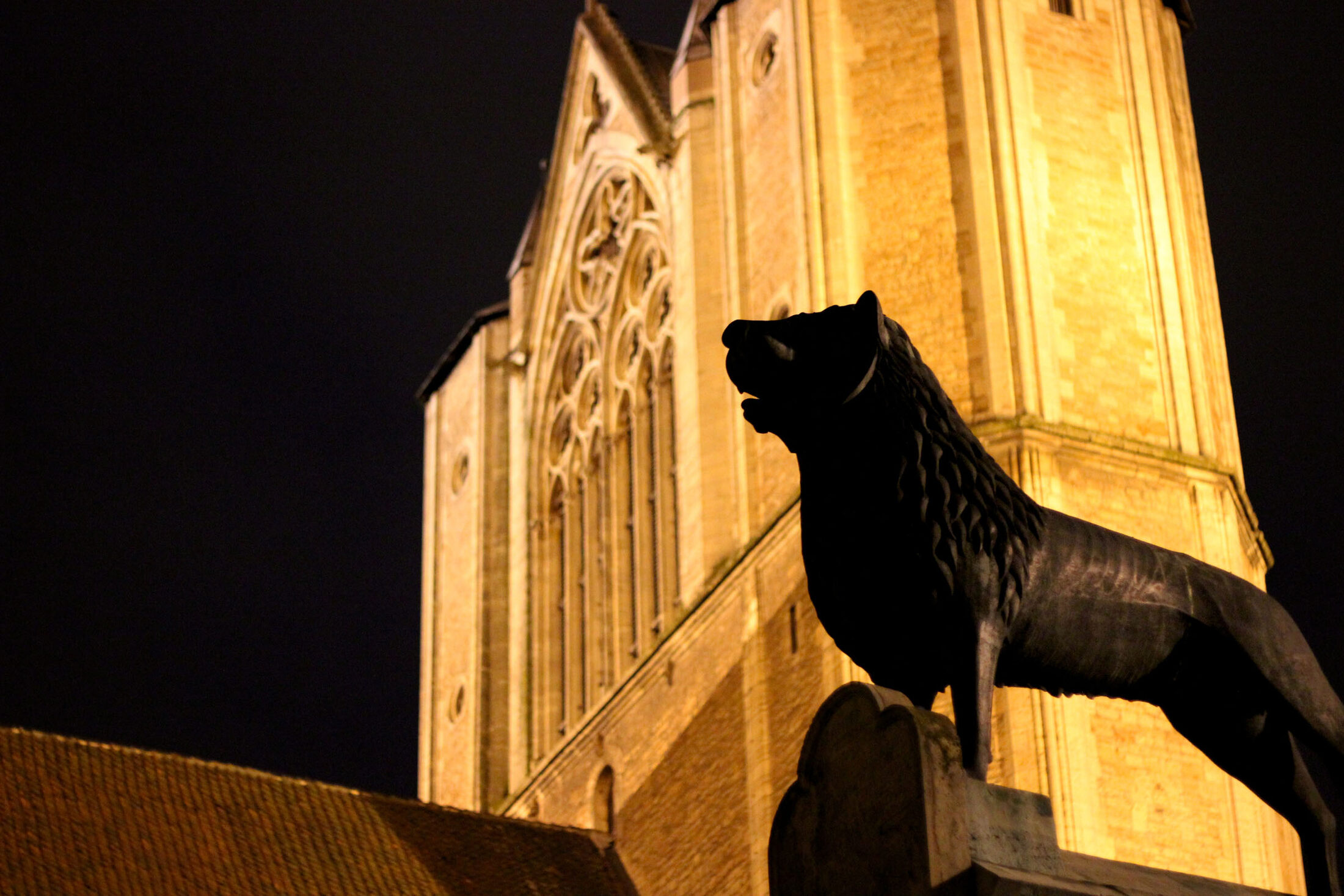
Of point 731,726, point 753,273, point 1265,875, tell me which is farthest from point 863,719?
point 753,273

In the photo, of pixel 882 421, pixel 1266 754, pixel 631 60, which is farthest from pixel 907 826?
pixel 631 60

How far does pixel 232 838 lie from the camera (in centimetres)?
1866

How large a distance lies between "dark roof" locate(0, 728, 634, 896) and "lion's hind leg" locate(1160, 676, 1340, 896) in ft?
36.9

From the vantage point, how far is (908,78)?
2142 centimetres

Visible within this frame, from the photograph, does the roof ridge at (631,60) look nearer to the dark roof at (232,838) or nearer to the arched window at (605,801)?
→ the arched window at (605,801)

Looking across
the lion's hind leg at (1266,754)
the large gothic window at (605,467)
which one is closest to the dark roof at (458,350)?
the large gothic window at (605,467)

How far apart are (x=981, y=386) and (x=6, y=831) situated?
818cm

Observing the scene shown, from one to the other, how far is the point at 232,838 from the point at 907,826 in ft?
43.2

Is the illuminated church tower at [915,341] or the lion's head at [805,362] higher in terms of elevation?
the illuminated church tower at [915,341]

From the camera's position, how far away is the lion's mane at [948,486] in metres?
6.79

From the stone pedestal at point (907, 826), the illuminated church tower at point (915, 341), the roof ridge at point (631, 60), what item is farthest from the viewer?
the roof ridge at point (631, 60)

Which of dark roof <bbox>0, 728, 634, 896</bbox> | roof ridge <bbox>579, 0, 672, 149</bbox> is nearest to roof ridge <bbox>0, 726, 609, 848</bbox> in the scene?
dark roof <bbox>0, 728, 634, 896</bbox>

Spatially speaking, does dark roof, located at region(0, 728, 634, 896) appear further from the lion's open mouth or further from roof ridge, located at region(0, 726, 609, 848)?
the lion's open mouth

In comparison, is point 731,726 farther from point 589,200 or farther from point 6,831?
point 589,200
